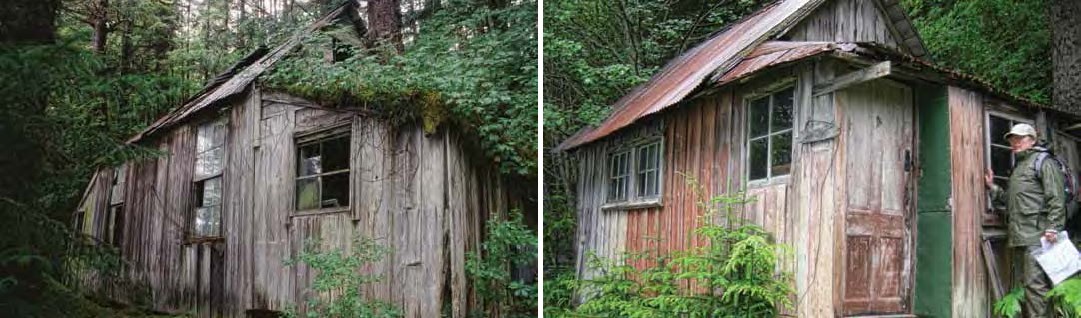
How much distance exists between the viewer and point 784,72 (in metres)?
2.48

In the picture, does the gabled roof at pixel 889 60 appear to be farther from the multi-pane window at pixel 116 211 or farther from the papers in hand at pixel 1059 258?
the multi-pane window at pixel 116 211

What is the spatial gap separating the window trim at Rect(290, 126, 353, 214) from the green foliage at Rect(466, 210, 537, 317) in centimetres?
58

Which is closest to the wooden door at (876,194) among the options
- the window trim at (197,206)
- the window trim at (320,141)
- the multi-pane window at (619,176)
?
the multi-pane window at (619,176)

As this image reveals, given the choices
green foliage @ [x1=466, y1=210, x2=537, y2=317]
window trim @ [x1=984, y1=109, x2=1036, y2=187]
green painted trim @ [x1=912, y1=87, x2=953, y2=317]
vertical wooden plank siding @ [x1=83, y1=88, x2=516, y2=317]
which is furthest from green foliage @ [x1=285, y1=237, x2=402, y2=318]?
window trim @ [x1=984, y1=109, x2=1036, y2=187]

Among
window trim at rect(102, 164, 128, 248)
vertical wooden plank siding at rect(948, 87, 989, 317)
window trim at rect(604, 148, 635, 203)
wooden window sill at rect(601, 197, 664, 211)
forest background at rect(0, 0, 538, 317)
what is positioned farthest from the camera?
window trim at rect(604, 148, 635, 203)

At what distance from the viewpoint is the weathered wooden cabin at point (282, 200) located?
231 centimetres

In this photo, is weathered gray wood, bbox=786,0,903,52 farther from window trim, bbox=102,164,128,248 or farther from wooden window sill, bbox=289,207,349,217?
window trim, bbox=102,164,128,248

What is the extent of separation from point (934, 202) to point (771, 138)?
0.57 m

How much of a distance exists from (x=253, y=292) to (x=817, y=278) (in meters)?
2.12

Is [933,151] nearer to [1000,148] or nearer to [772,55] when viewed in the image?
[1000,148]

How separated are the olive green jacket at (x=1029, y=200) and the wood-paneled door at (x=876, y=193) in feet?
1.04

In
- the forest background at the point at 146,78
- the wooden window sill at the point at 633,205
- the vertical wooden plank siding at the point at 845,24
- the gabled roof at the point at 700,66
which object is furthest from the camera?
the vertical wooden plank siding at the point at 845,24

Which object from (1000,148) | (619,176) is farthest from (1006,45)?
(619,176)

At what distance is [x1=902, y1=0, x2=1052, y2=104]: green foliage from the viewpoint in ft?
8.68
